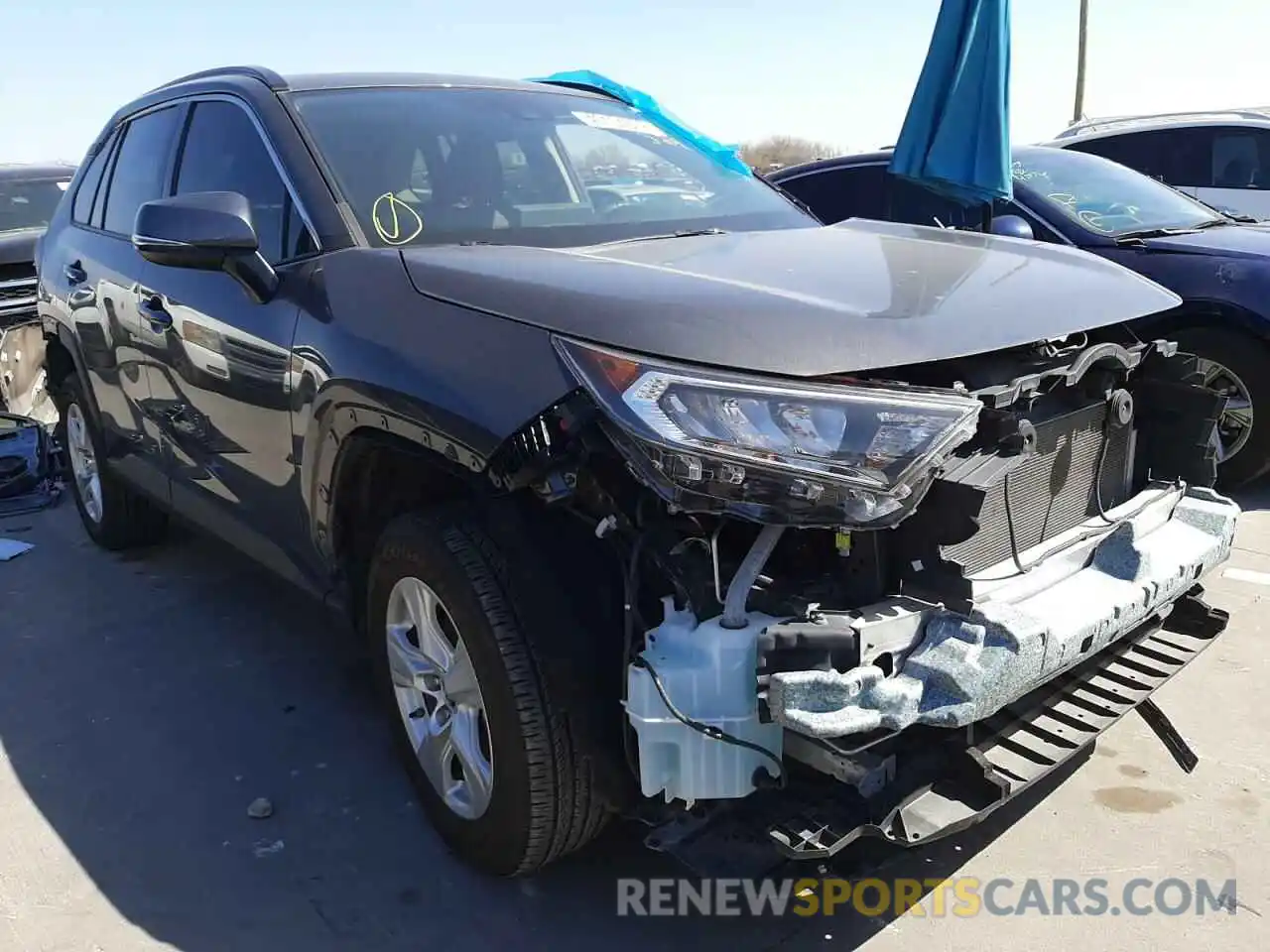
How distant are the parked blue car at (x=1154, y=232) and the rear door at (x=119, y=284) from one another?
3.10 m

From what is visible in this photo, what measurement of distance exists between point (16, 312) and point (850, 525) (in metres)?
6.84

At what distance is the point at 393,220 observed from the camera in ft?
9.14

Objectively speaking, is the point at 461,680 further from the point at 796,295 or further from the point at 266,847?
the point at 796,295

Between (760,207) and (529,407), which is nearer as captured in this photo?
(529,407)

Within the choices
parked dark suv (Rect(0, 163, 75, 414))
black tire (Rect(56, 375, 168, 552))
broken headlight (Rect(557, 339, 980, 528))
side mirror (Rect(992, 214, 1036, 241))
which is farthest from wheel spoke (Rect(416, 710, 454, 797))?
parked dark suv (Rect(0, 163, 75, 414))

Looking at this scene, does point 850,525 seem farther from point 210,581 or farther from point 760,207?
point 210,581

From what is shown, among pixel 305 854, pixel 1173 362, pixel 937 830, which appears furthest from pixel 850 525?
pixel 305 854

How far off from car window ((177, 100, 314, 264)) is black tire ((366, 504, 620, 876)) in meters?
0.98

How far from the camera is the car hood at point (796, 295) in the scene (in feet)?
6.50

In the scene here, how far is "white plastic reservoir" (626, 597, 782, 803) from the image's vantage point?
191 centimetres

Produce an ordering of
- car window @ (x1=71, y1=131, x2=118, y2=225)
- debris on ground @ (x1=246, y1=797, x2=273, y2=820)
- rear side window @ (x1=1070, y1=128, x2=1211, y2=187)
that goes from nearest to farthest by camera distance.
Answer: debris on ground @ (x1=246, y1=797, x2=273, y2=820) → car window @ (x1=71, y1=131, x2=118, y2=225) → rear side window @ (x1=1070, y1=128, x2=1211, y2=187)

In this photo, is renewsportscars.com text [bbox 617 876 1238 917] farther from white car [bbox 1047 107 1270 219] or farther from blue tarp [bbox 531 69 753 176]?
white car [bbox 1047 107 1270 219]

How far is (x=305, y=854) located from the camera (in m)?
2.69

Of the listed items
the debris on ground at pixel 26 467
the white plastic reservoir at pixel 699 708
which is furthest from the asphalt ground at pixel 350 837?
the debris on ground at pixel 26 467
